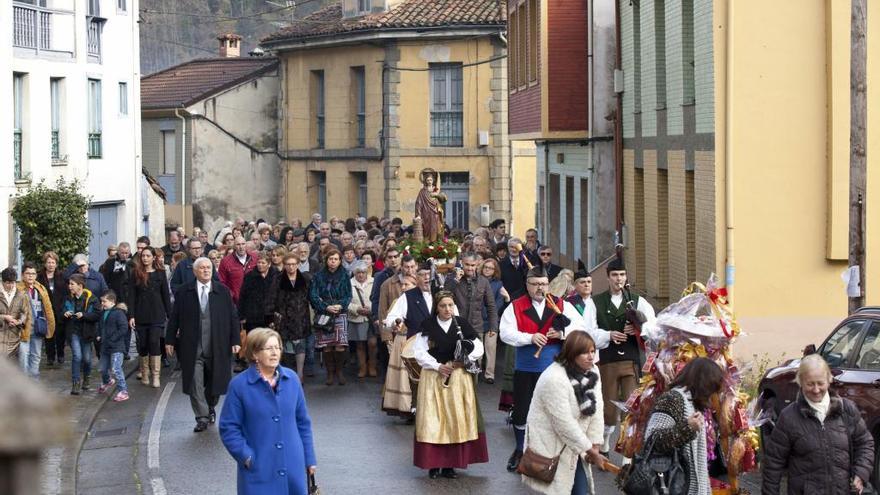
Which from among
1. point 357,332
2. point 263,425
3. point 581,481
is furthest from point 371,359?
point 263,425

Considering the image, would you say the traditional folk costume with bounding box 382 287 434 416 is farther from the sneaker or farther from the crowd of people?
the sneaker

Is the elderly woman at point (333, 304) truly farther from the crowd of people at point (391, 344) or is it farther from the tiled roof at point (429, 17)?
the tiled roof at point (429, 17)

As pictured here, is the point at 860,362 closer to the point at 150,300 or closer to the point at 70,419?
the point at 70,419

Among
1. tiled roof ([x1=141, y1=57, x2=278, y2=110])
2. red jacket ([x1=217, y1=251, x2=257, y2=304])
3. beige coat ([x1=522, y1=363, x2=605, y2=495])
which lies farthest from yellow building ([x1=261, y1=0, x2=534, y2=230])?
beige coat ([x1=522, y1=363, x2=605, y2=495])

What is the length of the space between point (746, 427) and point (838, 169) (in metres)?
10.0

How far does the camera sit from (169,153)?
1861 inches

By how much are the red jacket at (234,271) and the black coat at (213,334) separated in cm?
498

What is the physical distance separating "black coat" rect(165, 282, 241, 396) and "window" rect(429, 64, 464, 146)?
2890cm

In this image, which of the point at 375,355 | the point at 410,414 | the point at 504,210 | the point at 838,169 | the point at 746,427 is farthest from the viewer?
the point at 504,210

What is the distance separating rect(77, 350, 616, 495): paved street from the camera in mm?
11398

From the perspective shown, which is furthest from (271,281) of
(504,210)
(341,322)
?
(504,210)

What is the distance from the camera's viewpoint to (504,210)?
4234 cm

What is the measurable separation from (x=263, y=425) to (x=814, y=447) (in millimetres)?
2805

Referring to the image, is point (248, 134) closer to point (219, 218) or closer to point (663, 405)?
point (219, 218)
